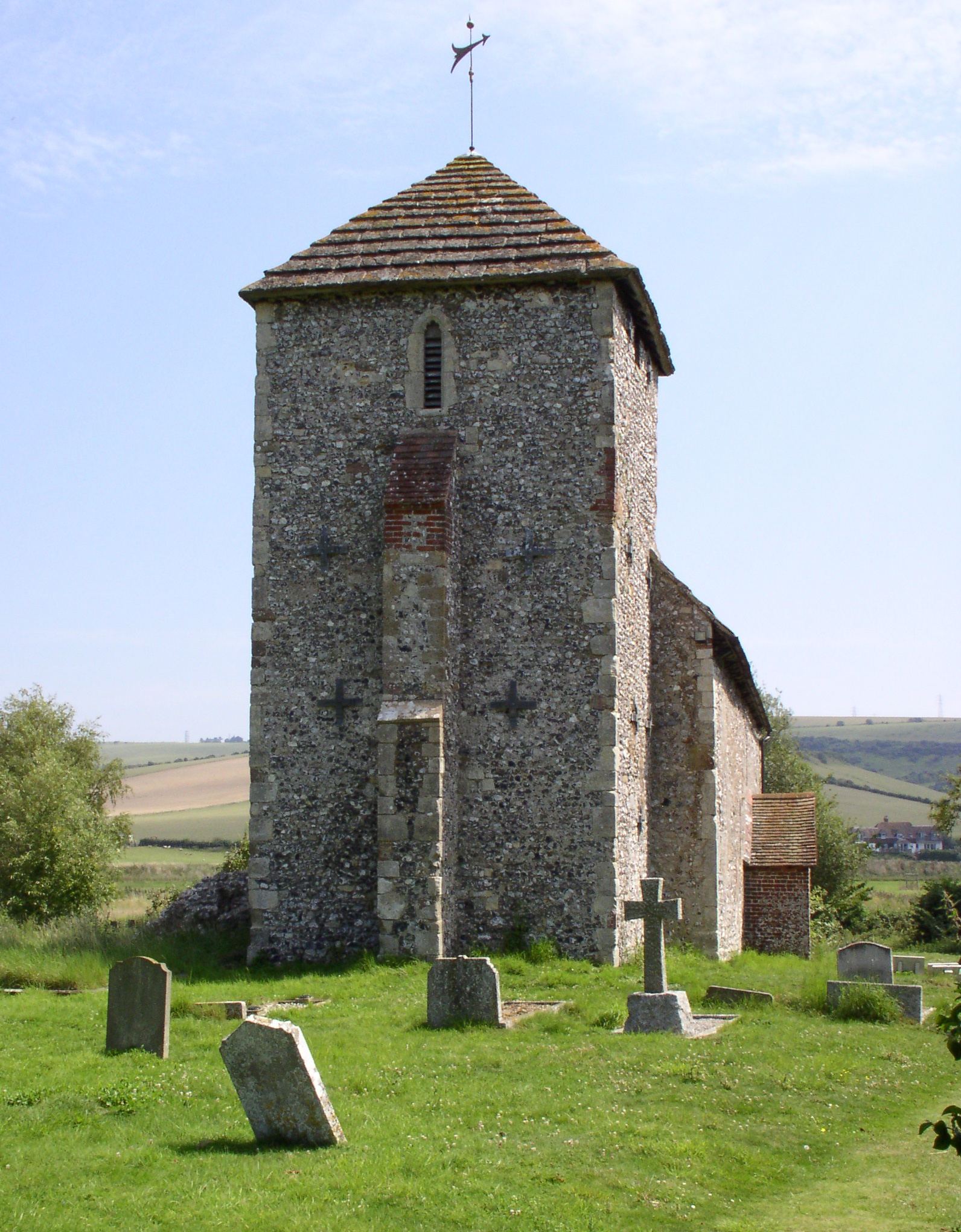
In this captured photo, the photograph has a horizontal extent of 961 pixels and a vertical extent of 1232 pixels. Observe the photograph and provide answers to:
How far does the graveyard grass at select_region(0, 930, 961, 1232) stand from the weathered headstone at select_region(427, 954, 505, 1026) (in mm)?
315

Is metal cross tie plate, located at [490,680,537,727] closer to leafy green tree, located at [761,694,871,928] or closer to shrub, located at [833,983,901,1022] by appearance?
shrub, located at [833,983,901,1022]

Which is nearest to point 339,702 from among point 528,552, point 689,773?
point 528,552

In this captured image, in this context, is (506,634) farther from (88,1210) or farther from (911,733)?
(911,733)

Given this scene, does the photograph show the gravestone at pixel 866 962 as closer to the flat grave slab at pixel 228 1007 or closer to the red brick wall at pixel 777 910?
the red brick wall at pixel 777 910

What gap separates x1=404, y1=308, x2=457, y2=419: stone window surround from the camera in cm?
1717

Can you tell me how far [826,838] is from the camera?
39688 millimetres

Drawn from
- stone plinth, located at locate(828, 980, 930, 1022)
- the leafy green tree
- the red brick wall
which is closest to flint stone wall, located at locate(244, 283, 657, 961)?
stone plinth, located at locate(828, 980, 930, 1022)

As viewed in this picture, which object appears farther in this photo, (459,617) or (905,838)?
(905,838)

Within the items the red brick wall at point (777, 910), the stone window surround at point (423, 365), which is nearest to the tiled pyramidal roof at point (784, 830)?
the red brick wall at point (777, 910)

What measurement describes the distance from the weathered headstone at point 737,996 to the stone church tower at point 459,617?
2.30m

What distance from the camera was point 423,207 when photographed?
19.0 meters

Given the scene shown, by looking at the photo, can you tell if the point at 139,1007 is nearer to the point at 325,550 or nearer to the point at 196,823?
the point at 325,550

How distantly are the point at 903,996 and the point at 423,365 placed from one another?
34.8 ft

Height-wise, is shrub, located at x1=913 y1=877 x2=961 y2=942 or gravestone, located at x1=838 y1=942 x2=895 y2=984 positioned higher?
gravestone, located at x1=838 y1=942 x2=895 y2=984
